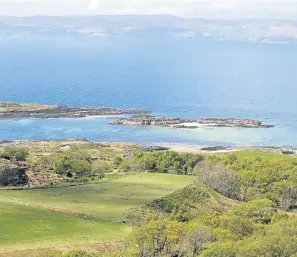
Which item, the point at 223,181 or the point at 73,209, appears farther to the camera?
the point at 223,181

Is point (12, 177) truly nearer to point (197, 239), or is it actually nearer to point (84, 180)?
point (84, 180)

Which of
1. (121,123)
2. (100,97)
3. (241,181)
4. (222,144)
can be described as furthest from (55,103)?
(241,181)

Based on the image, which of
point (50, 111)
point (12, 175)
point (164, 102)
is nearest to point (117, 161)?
point (12, 175)

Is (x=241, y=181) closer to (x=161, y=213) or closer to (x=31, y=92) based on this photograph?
(x=161, y=213)

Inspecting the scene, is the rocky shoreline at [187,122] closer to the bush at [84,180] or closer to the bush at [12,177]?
the bush at [84,180]

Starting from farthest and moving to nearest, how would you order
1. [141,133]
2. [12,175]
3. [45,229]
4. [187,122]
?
[187,122], [141,133], [12,175], [45,229]

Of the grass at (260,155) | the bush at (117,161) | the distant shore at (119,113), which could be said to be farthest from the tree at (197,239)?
the distant shore at (119,113)

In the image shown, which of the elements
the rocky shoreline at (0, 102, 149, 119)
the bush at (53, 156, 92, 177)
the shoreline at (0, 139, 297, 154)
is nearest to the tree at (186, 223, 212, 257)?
the bush at (53, 156, 92, 177)

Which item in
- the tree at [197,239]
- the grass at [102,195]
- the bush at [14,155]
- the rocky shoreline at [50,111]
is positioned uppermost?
the rocky shoreline at [50,111]

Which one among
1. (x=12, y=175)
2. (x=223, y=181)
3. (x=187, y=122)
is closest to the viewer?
(x=223, y=181)
